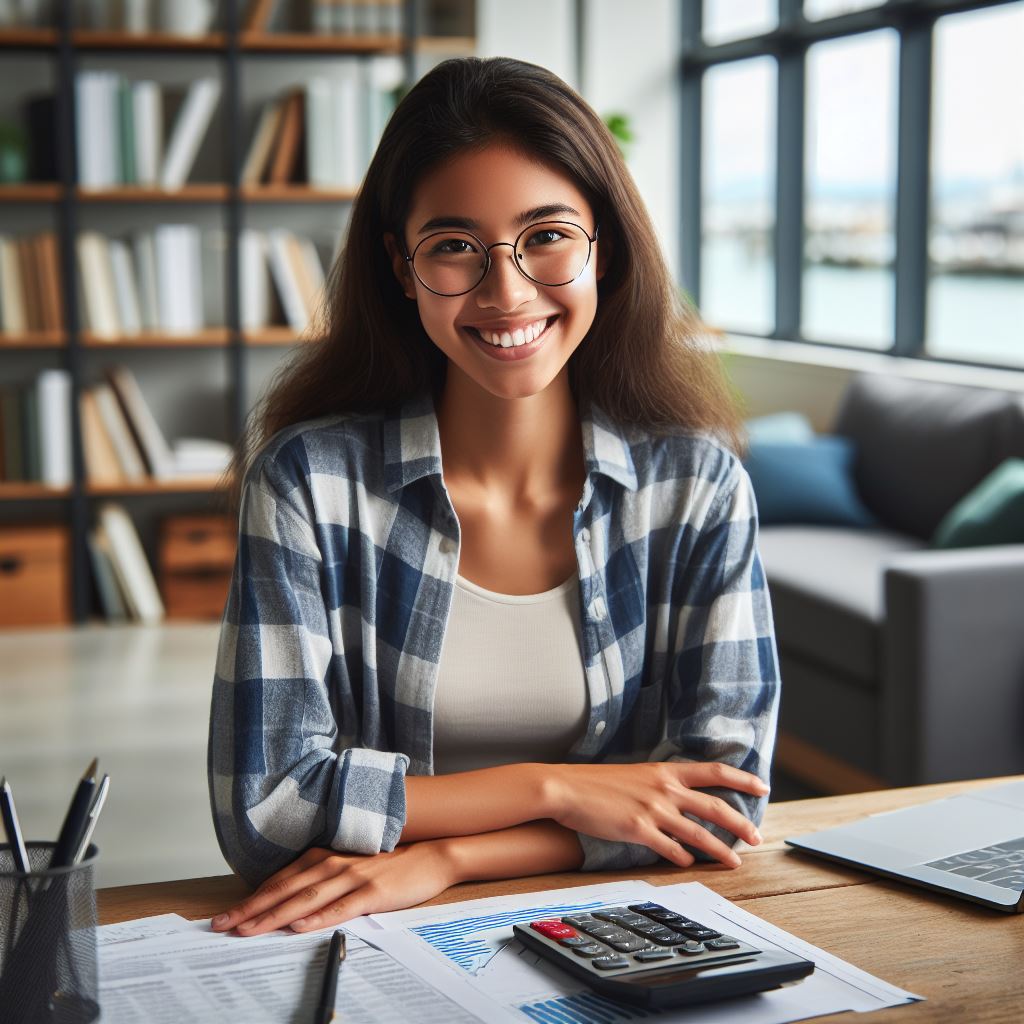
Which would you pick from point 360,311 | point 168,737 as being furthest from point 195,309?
point 360,311

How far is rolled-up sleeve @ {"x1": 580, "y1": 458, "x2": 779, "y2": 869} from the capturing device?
1.37 m

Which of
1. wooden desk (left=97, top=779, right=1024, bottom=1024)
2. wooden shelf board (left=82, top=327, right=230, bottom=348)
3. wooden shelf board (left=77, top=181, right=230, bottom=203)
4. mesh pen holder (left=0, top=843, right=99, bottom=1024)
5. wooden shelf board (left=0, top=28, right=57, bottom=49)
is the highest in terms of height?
wooden shelf board (left=0, top=28, right=57, bottom=49)

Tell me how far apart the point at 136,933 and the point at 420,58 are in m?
4.75

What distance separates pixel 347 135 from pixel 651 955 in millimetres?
4542

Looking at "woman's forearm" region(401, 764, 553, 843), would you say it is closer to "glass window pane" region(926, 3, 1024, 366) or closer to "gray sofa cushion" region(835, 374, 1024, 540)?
"gray sofa cushion" region(835, 374, 1024, 540)

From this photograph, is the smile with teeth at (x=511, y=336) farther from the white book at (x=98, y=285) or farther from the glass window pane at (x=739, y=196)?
the glass window pane at (x=739, y=196)

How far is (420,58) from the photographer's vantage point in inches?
211

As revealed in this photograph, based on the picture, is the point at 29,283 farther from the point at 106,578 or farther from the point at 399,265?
the point at 399,265

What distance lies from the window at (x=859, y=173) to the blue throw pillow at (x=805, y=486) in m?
0.71

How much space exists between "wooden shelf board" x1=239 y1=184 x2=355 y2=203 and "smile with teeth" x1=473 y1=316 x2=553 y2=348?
12.5ft

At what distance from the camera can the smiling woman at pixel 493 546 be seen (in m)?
1.28

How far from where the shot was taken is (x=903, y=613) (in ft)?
9.81

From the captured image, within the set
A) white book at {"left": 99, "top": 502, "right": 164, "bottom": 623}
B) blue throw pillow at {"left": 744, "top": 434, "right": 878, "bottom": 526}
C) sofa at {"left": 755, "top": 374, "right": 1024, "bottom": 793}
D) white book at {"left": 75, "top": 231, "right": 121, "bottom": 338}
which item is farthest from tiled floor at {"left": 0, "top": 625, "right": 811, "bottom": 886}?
white book at {"left": 75, "top": 231, "right": 121, "bottom": 338}

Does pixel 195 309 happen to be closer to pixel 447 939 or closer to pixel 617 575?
pixel 617 575
